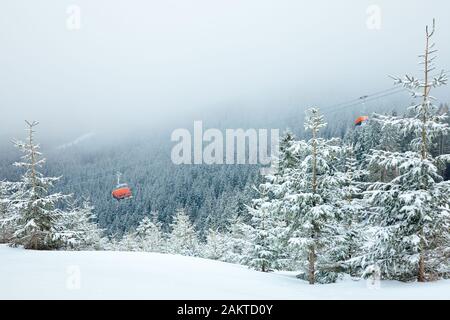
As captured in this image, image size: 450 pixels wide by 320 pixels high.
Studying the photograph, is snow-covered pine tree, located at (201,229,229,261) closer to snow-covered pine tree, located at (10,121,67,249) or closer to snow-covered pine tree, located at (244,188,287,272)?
snow-covered pine tree, located at (244,188,287,272)

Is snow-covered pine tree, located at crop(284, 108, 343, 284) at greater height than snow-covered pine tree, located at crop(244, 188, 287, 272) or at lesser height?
greater

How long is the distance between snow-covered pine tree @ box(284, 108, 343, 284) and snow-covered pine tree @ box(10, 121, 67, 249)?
14.1 meters

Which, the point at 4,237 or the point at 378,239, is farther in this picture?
the point at 4,237

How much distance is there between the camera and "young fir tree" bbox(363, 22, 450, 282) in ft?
38.3

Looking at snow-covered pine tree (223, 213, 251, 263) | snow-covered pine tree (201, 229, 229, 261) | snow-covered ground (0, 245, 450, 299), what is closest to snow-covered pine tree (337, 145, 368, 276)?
snow-covered ground (0, 245, 450, 299)

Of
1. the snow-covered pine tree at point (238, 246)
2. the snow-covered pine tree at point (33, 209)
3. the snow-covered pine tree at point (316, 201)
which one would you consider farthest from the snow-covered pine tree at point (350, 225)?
the snow-covered pine tree at point (33, 209)

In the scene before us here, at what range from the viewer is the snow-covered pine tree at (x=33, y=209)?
1942 centimetres

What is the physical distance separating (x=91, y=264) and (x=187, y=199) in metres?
143

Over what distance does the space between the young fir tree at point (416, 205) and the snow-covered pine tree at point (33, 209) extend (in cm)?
1739

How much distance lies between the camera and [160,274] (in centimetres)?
1262

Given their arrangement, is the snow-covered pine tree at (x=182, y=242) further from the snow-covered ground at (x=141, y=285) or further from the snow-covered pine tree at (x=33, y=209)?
the snow-covered ground at (x=141, y=285)
